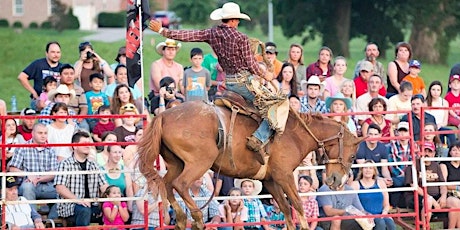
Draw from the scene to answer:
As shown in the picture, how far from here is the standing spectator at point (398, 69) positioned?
55.0 ft

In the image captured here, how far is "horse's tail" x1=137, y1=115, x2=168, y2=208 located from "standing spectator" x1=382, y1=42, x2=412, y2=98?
626 centimetres

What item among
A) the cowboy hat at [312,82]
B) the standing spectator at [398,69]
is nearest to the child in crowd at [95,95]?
the cowboy hat at [312,82]

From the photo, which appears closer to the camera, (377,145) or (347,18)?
(377,145)

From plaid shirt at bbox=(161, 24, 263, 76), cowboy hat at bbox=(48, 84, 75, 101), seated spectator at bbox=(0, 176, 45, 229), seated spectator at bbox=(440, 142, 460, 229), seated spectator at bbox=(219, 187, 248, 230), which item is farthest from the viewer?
A: cowboy hat at bbox=(48, 84, 75, 101)

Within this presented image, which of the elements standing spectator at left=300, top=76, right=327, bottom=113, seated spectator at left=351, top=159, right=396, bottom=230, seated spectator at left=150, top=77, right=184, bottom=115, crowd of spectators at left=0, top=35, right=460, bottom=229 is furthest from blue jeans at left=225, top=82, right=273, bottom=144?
seated spectator at left=150, top=77, right=184, bottom=115

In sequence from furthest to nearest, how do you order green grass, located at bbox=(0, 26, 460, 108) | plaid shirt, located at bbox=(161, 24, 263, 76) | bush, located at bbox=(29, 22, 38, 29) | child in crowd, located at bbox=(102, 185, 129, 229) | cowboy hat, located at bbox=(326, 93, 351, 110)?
bush, located at bbox=(29, 22, 38, 29)
green grass, located at bbox=(0, 26, 460, 108)
cowboy hat, located at bbox=(326, 93, 351, 110)
child in crowd, located at bbox=(102, 185, 129, 229)
plaid shirt, located at bbox=(161, 24, 263, 76)

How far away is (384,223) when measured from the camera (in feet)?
44.7

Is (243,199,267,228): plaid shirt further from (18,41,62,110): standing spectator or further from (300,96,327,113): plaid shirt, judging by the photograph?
(18,41,62,110): standing spectator

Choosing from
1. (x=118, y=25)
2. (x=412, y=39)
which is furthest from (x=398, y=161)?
(x=118, y=25)

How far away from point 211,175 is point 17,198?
2.45 metres

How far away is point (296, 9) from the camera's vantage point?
3947cm

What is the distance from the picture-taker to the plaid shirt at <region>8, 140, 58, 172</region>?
42.5 feet

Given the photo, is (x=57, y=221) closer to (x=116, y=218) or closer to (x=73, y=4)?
(x=116, y=218)

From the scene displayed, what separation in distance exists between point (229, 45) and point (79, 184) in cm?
268
